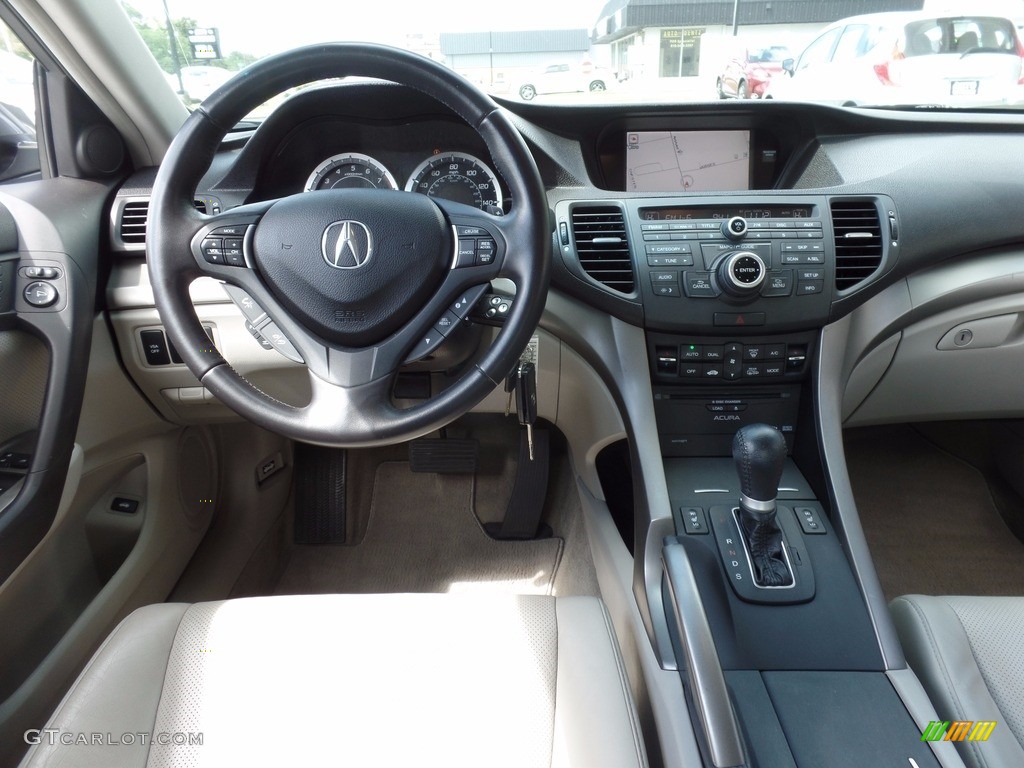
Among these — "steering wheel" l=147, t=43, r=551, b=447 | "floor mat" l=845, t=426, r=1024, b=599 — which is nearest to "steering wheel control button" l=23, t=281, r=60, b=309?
"steering wheel" l=147, t=43, r=551, b=447

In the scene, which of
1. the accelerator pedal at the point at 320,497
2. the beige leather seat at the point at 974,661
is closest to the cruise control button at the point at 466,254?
the beige leather seat at the point at 974,661

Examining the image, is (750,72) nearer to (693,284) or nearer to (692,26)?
(692,26)

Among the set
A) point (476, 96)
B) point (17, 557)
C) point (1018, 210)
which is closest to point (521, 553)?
point (17, 557)

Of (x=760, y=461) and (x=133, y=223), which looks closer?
(x=760, y=461)

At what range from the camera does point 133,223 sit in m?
1.39

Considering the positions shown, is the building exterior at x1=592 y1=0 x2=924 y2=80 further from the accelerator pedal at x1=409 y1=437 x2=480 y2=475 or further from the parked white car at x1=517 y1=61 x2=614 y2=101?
the accelerator pedal at x1=409 y1=437 x2=480 y2=475

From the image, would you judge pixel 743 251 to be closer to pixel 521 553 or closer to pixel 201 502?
pixel 521 553

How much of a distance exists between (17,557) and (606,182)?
140 cm

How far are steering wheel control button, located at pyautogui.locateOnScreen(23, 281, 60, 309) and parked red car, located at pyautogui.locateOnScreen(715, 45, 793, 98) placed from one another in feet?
4.79

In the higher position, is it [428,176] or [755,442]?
[428,176]

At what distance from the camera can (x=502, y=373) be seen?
94 cm

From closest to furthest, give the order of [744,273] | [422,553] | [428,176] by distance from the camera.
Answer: [744,273]
[428,176]
[422,553]

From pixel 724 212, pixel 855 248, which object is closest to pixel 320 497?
pixel 724 212

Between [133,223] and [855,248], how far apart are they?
1483 mm
